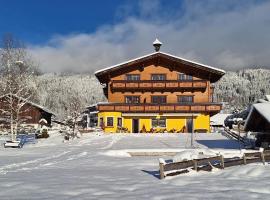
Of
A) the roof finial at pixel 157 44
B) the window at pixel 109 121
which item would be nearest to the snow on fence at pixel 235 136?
the window at pixel 109 121

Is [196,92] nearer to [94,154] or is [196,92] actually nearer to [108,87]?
[108,87]

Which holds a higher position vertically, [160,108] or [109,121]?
[160,108]

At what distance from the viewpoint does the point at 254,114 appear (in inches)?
1071

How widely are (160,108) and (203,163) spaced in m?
33.5

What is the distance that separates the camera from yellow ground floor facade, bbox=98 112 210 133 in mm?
52375

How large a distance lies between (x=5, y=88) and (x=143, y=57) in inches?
817

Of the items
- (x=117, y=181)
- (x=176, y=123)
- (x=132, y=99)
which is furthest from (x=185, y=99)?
(x=117, y=181)

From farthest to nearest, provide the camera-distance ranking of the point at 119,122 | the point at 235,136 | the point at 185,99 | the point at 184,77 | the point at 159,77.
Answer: the point at 159,77
the point at 184,77
the point at 185,99
the point at 119,122
the point at 235,136

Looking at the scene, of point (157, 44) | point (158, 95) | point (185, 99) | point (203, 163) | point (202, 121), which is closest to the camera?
point (203, 163)

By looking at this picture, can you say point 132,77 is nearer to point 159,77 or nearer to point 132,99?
point 132,99

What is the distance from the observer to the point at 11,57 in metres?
39.3

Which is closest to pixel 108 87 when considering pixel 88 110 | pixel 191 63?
pixel 191 63

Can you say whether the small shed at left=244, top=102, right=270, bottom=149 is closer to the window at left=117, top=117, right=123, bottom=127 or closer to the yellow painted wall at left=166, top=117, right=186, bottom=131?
the yellow painted wall at left=166, top=117, right=186, bottom=131

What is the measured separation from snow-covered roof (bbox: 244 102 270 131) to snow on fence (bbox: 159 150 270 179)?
13.1 feet
